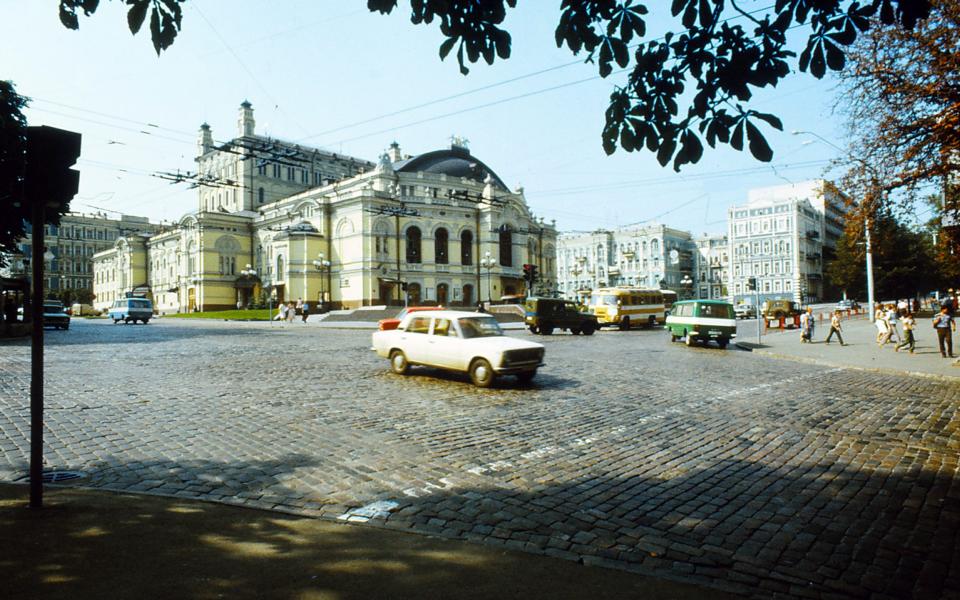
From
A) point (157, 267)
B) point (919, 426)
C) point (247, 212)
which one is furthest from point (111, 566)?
point (157, 267)

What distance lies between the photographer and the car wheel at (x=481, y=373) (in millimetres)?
11742

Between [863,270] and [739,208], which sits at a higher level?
[739,208]

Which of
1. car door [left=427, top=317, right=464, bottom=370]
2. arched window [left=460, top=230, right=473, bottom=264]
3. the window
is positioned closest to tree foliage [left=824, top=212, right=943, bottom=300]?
arched window [left=460, top=230, right=473, bottom=264]

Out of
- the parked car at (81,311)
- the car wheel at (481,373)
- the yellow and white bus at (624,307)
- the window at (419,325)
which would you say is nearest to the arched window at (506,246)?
the yellow and white bus at (624,307)

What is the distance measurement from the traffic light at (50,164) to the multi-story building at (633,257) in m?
92.5

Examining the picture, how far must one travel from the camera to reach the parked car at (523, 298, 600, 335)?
30.4 m

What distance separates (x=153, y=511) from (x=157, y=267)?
304 feet

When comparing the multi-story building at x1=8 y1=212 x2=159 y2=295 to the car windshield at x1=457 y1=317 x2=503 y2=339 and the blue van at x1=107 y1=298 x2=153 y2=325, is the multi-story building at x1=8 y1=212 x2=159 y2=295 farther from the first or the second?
the car windshield at x1=457 y1=317 x2=503 y2=339

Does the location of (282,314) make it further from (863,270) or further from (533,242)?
(863,270)

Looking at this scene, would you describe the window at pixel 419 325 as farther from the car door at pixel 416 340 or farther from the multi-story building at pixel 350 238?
the multi-story building at pixel 350 238

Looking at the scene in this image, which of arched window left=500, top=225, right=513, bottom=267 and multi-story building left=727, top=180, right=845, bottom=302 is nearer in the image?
arched window left=500, top=225, right=513, bottom=267

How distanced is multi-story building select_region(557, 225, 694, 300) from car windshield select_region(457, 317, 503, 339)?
8386 cm

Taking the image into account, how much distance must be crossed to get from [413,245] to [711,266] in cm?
6181

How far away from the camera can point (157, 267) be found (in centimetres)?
8575
